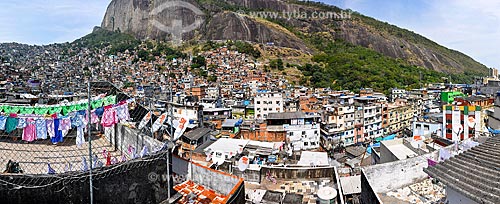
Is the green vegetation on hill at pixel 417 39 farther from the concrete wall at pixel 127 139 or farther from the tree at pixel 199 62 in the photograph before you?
the concrete wall at pixel 127 139

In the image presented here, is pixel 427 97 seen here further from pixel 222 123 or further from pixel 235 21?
pixel 235 21

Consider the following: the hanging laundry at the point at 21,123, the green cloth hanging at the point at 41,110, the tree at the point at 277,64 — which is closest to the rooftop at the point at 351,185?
the green cloth hanging at the point at 41,110

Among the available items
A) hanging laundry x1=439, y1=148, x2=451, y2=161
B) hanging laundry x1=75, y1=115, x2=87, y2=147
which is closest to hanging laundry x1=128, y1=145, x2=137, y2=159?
hanging laundry x1=75, y1=115, x2=87, y2=147

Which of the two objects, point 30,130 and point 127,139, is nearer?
point 30,130

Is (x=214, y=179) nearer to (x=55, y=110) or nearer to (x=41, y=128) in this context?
(x=41, y=128)

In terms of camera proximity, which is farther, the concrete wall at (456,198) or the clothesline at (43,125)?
the clothesline at (43,125)

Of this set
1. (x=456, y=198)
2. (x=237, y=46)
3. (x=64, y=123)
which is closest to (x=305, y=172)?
(x=456, y=198)

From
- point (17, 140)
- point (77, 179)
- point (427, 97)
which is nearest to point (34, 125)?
point (17, 140)

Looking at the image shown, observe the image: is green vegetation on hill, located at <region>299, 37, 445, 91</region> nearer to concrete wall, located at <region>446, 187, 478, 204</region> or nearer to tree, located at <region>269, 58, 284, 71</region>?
tree, located at <region>269, 58, 284, 71</region>
